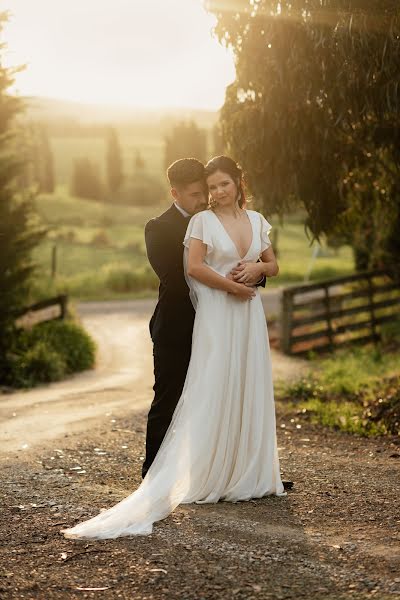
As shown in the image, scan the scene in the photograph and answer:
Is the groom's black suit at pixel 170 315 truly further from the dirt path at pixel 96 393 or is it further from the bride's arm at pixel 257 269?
the dirt path at pixel 96 393

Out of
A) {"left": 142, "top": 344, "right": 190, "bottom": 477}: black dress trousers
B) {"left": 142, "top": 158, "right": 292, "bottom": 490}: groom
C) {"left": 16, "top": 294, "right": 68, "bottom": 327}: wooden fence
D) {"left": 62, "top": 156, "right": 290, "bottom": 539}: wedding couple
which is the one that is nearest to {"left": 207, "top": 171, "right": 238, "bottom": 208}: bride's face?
{"left": 62, "top": 156, "right": 290, "bottom": 539}: wedding couple

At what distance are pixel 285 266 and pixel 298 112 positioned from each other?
1080 inches

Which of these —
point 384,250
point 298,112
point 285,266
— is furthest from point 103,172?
point 298,112

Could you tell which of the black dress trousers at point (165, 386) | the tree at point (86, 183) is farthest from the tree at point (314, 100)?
the tree at point (86, 183)

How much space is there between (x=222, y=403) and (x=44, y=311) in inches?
452

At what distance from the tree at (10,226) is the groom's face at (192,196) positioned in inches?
375

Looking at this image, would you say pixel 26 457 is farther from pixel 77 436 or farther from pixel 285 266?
pixel 285 266

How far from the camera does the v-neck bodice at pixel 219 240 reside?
5898 mm

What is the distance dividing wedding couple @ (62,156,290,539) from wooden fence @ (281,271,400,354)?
35.4 feet

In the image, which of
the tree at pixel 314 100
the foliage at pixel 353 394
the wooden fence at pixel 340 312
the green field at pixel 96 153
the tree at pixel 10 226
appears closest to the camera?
the tree at pixel 314 100

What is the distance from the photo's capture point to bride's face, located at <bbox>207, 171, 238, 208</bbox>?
19.3 ft

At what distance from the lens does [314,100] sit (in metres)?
9.27

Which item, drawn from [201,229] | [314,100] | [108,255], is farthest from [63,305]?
[108,255]

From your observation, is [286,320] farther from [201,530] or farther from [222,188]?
[201,530]
